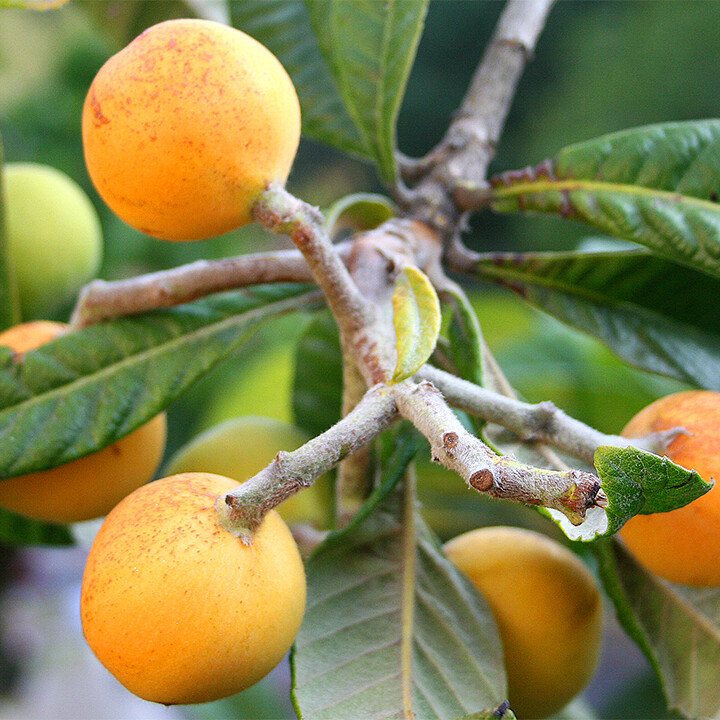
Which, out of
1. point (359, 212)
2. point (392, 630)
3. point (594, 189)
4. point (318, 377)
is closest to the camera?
point (392, 630)

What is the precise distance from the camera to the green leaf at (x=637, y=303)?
2.44 ft

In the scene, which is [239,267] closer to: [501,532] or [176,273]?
[176,273]

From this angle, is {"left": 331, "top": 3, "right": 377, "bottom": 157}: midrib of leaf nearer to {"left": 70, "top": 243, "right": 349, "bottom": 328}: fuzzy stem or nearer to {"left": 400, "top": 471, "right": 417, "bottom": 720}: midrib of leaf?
{"left": 70, "top": 243, "right": 349, "bottom": 328}: fuzzy stem

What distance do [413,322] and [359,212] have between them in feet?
1.24

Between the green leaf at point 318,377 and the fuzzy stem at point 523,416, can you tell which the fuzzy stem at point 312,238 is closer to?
the fuzzy stem at point 523,416

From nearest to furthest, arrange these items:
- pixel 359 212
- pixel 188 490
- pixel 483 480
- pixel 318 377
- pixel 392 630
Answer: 1. pixel 483 480
2. pixel 188 490
3. pixel 392 630
4. pixel 359 212
5. pixel 318 377

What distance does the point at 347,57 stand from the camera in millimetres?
771

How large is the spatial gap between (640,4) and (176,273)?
448 centimetres

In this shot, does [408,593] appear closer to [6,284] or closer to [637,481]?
[637,481]

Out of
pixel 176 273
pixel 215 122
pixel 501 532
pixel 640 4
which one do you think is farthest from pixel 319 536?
pixel 640 4

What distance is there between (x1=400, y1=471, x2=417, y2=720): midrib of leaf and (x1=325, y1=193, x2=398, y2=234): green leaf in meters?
0.29

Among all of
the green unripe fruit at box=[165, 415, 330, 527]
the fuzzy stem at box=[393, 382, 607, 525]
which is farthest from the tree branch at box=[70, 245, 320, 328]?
the fuzzy stem at box=[393, 382, 607, 525]

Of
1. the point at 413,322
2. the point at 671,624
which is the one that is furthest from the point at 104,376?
the point at 671,624

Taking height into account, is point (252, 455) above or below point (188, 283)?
below
